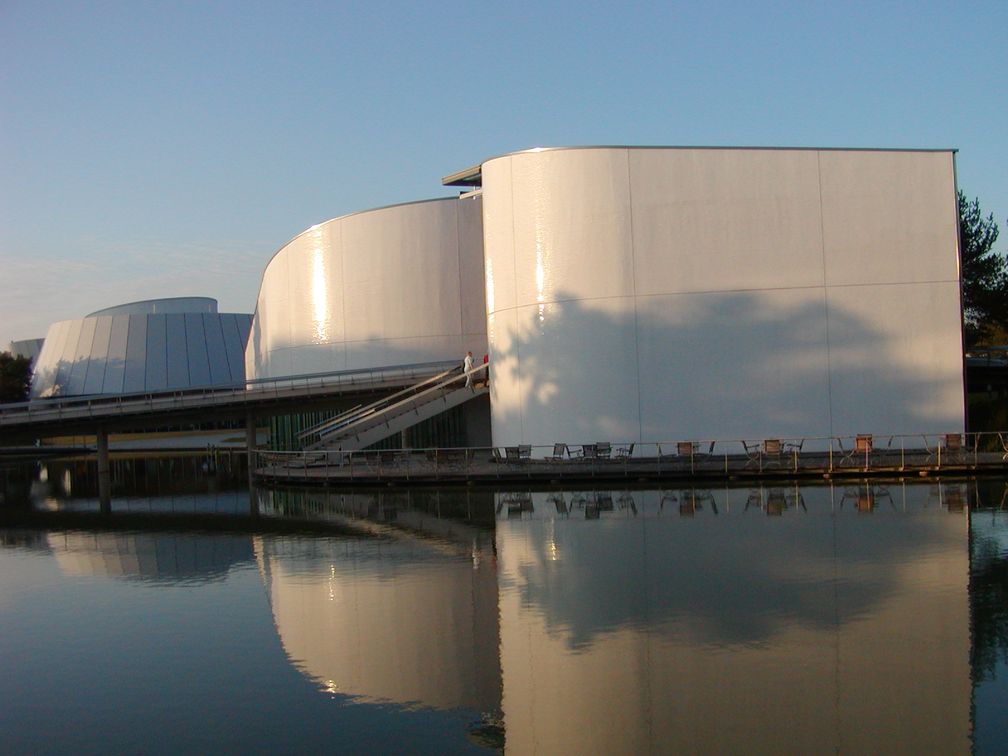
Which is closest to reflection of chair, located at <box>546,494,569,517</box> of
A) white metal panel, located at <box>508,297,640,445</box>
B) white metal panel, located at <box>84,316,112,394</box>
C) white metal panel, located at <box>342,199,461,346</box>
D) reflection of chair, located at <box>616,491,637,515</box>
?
reflection of chair, located at <box>616,491,637,515</box>

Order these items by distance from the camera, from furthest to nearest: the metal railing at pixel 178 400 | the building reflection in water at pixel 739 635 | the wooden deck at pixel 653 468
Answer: the metal railing at pixel 178 400 → the wooden deck at pixel 653 468 → the building reflection in water at pixel 739 635

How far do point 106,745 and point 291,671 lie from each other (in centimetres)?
241

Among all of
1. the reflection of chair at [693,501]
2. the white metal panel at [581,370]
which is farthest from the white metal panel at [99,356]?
the reflection of chair at [693,501]

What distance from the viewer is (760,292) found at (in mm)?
31703

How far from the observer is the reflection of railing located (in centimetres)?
2820

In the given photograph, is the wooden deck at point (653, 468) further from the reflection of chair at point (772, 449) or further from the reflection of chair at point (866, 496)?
the reflection of chair at point (866, 496)

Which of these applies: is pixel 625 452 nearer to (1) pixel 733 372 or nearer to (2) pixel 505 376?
(1) pixel 733 372

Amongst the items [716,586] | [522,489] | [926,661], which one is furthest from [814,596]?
[522,489]

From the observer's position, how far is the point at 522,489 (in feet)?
93.4

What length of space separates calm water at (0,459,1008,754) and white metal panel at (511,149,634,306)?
1181 cm

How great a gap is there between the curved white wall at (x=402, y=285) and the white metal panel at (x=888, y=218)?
16542 mm

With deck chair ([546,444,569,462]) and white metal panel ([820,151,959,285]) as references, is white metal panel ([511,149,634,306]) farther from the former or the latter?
white metal panel ([820,151,959,285])

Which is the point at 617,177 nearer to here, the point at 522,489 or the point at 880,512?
the point at 522,489

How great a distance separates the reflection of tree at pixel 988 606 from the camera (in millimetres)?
10445
